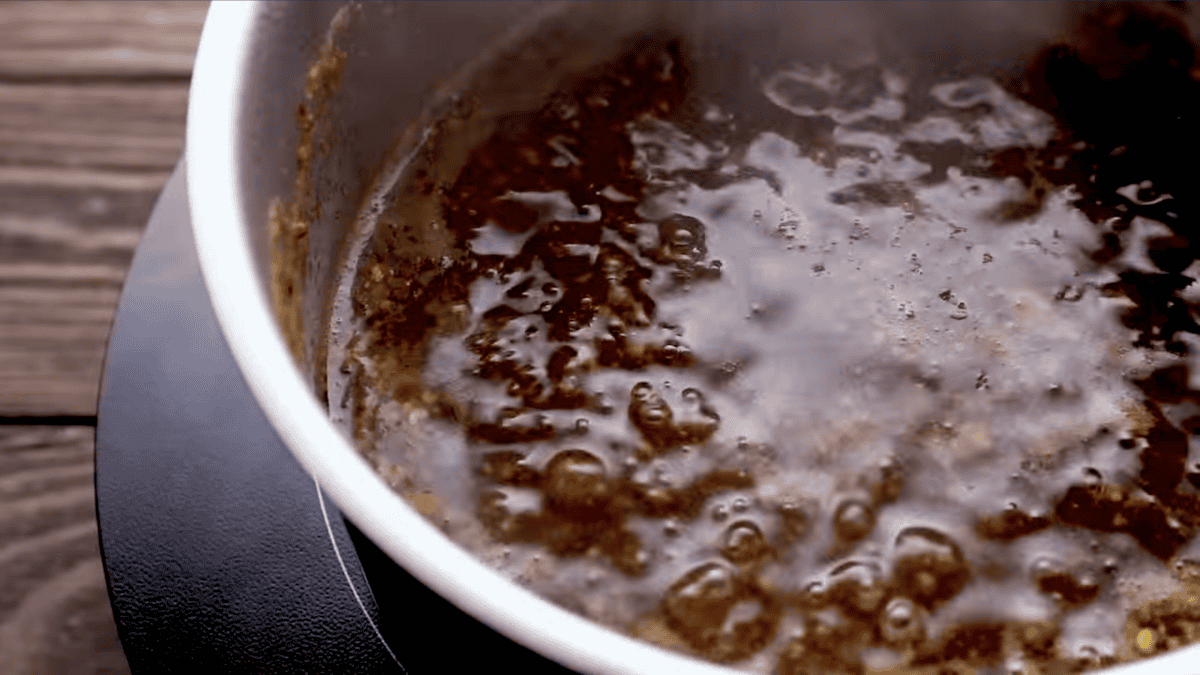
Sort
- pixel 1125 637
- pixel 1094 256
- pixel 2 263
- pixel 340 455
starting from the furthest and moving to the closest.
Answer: pixel 2 263
pixel 1094 256
pixel 1125 637
pixel 340 455

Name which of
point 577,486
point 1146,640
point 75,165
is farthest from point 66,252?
point 1146,640

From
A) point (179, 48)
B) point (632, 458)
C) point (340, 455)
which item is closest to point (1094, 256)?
point (632, 458)

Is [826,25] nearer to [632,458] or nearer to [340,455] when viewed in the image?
[632,458]

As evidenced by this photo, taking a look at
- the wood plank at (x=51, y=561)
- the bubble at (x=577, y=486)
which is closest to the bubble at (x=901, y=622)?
the bubble at (x=577, y=486)

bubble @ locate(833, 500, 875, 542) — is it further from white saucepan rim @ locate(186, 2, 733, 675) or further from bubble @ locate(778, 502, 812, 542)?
white saucepan rim @ locate(186, 2, 733, 675)

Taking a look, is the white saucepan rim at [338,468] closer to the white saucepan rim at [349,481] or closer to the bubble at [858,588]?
the white saucepan rim at [349,481]

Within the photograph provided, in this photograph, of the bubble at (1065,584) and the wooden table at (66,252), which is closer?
the bubble at (1065,584)

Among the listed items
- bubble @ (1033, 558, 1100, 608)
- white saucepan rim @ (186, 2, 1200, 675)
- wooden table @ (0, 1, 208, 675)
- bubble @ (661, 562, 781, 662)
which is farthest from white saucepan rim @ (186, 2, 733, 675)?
wooden table @ (0, 1, 208, 675)
